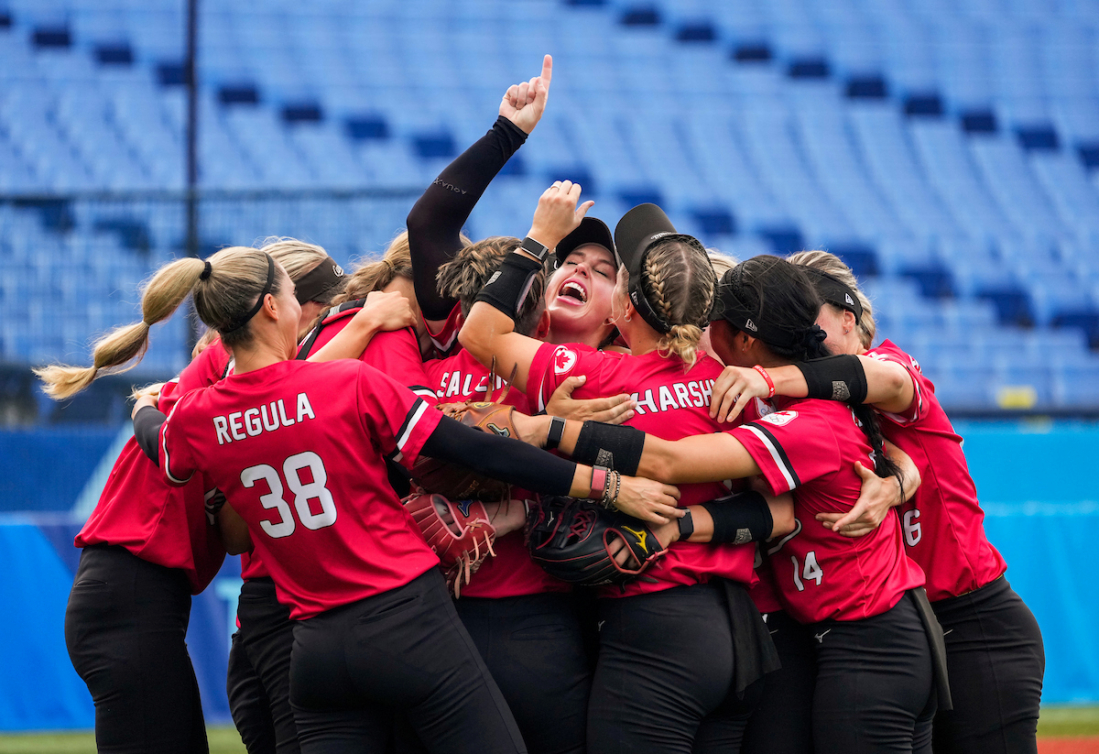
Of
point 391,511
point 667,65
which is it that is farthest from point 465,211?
point 667,65

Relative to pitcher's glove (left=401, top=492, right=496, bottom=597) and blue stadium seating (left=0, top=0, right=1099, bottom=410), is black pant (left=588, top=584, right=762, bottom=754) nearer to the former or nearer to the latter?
pitcher's glove (left=401, top=492, right=496, bottom=597)

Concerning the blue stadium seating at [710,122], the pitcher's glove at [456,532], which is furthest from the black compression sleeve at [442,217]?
the blue stadium seating at [710,122]

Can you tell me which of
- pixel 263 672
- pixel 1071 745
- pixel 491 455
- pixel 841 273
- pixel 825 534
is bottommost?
pixel 1071 745

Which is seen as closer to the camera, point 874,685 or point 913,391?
point 874,685

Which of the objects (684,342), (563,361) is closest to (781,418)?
(684,342)

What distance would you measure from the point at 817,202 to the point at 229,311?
13726mm

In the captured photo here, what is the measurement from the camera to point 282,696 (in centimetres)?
279

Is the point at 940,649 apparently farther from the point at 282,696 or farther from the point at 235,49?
the point at 235,49

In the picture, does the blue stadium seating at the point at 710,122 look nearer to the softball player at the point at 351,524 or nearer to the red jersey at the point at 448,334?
the red jersey at the point at 448,334

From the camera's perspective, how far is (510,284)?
8.52ft

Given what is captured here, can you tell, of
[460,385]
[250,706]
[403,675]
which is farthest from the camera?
[250,706]

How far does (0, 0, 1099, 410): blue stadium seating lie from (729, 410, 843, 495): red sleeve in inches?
416

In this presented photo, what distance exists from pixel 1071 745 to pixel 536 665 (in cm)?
498

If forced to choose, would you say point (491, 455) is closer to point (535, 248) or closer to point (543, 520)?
point (543, 520)
